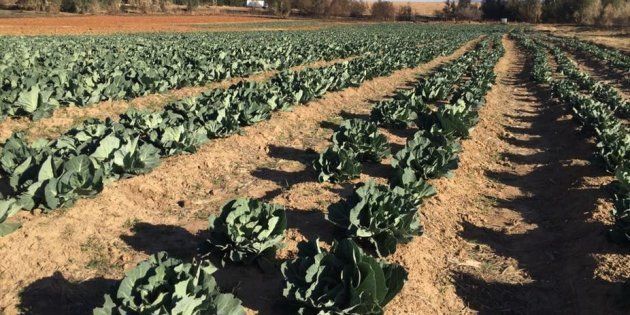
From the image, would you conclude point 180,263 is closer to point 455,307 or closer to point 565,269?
point 455,307

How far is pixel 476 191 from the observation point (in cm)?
848

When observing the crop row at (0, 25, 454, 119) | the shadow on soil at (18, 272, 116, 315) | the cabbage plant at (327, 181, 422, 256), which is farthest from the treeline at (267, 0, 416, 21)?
the shadow on soil at (18, 272, 116, 315)

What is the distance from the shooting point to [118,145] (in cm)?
731

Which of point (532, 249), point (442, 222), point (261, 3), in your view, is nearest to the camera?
point (532, 249)

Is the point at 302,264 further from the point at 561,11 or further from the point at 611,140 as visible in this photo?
the point at 561,11

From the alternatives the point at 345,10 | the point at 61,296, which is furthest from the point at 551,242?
the point at 345,10

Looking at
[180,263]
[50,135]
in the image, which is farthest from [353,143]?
[50,135]

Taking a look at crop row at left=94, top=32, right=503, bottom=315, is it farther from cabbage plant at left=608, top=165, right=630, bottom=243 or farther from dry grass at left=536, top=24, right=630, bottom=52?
dry grass at left=536, top=24, right=630, bottom=52

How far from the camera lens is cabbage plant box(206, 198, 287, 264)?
5.11 metres

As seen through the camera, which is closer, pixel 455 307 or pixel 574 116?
pixel 455 307

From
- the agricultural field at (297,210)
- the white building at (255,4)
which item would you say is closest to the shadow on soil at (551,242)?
the agricultural field at (297,210)

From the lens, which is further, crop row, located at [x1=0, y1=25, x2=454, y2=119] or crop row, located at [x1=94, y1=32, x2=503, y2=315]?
crop row, located at [x1=0, y1=25, x2=454, y2=119]

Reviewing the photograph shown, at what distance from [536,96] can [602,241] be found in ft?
47.2

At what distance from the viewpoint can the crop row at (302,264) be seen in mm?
3912
